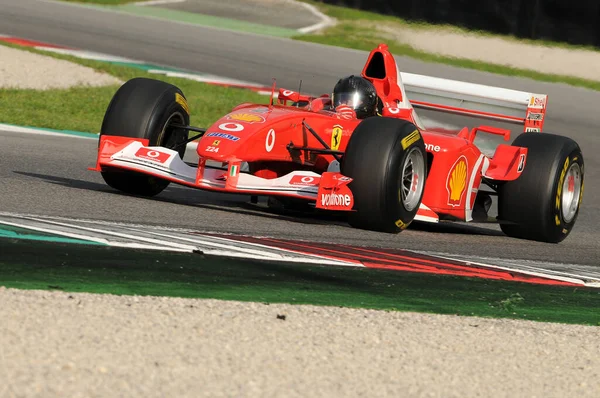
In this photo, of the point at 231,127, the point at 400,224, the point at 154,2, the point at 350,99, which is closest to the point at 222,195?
the point at 350,99

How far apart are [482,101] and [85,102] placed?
242 inches

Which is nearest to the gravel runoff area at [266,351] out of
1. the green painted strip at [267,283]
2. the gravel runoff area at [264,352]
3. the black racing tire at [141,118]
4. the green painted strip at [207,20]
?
the gravel runoff area at [264,352]

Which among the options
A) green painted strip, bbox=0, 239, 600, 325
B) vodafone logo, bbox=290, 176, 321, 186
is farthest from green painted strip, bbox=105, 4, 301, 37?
green painted strip, bbox=0, 239, 600, 325

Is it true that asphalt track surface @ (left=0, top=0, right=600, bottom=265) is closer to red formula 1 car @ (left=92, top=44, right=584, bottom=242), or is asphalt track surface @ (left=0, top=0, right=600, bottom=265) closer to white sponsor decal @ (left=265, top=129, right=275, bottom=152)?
red formula 1 car @ (left=92, top=44, right=584, bottom=242)

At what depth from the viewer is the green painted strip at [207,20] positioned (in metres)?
25.3

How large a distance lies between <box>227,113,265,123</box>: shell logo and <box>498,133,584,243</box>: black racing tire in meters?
2.21

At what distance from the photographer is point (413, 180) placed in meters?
7.82

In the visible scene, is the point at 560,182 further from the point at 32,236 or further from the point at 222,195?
the point at 32,236

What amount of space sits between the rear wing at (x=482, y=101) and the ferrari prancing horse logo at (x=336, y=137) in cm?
149

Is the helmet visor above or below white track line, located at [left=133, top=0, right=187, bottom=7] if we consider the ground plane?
below

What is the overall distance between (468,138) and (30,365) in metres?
5.78

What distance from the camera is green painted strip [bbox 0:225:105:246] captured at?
5.75 meters

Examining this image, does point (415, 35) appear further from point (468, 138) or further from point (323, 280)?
point (323, 280)

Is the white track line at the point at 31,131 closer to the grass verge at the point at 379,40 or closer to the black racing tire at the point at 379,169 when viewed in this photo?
the black racing tire at the point at 379,169
